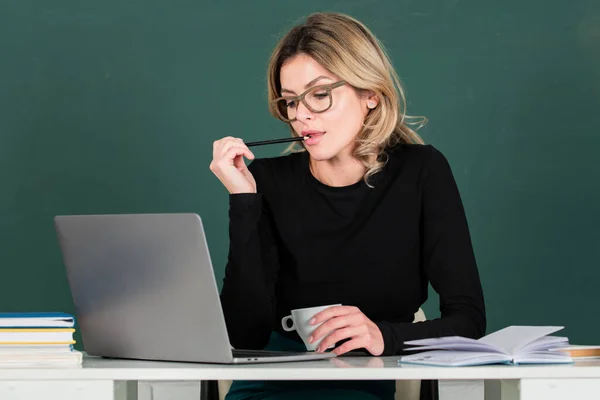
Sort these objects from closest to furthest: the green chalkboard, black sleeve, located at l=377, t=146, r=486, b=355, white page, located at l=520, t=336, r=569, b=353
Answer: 1. white page, located at l=520, t=336, r=569, b=353
2. black sleeve, located at l=377, t=146, r=486, b=355
3. the green chalkboard

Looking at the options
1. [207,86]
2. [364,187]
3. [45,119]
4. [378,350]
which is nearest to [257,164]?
[364,187]

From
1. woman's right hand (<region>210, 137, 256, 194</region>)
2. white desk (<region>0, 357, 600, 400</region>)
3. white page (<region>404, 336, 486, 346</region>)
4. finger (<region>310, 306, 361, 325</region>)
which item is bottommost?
white desk (<region>0, 357, 600, 400</region>)

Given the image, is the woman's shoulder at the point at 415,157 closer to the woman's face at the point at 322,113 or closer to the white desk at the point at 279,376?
the woman's face at the point at 322,113

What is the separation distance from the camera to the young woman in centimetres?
181

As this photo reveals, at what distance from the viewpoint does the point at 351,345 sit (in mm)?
1432

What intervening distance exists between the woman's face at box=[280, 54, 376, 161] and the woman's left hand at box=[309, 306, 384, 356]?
20.6 inches

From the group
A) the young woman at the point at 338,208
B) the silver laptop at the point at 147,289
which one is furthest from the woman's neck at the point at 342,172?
the silver laptop at the point at 147,289

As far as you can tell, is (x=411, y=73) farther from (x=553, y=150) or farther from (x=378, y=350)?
(x=378, y=350)

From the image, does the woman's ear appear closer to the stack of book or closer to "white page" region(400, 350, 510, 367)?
"white page" region(400, 350, 510, 367)

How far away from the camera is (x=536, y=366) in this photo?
1.21m

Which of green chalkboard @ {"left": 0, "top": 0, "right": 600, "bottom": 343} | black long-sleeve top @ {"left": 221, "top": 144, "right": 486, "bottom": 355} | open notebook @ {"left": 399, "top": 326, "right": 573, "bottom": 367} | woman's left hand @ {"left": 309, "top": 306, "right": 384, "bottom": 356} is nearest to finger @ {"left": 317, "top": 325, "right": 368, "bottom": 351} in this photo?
woman's left hand @ {"left": 309, "top": 306, "right": 384, "bottom": 356}

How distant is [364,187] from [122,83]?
153 centimetres

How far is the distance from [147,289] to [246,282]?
1.70 feet

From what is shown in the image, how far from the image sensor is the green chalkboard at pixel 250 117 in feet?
10.4
